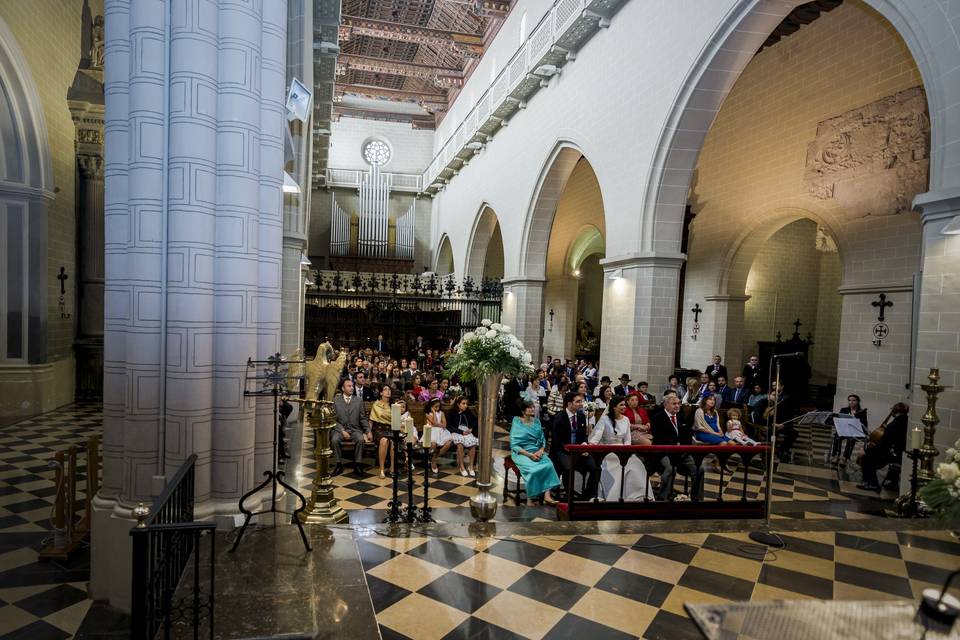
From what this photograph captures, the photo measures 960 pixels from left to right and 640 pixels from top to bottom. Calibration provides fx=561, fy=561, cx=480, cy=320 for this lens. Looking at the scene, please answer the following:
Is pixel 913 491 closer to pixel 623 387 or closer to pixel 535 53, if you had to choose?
pixel 623 387

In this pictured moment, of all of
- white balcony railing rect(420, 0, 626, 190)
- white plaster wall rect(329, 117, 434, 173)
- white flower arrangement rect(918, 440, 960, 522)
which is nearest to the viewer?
white flower arrangement rect(918, 440, 960, 522)

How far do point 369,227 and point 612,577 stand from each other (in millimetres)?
21965

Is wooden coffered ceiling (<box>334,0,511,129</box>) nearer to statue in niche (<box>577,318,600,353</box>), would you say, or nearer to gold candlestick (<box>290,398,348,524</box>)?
statue in niche (<box>577,318,600,353</box>)

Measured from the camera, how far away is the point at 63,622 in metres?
3.60

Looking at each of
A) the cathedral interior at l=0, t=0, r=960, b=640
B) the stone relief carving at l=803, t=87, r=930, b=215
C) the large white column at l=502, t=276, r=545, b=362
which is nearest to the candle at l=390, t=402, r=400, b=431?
the cathedral interior at l=0, t=0, r=960, b=640

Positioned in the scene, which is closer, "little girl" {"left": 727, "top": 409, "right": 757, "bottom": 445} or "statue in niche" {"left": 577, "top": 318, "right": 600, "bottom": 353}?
"little girl" {"left": 727, "top": 409, "right": 757, "bottom": 445}

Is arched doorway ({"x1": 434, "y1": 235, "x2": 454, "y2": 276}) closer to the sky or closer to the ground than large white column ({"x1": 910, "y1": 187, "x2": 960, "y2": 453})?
closer to the sky

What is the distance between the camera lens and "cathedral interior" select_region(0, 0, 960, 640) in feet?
11.6

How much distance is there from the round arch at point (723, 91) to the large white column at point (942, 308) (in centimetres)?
27

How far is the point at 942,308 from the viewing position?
16.6 ft

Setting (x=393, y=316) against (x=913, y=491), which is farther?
(x=393, y=316)

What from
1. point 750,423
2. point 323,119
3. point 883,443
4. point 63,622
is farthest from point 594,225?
point 63,622

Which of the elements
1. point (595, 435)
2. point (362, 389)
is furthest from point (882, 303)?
point (362, 389)

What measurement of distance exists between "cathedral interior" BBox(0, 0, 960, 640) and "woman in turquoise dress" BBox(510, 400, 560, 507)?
0.09 feet
